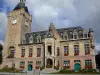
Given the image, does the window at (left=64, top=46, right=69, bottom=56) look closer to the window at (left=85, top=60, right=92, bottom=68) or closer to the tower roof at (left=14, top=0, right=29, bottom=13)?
the window at (left=85, top=60, right=92, bottom=68)

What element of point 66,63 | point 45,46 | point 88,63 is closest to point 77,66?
point 88,63

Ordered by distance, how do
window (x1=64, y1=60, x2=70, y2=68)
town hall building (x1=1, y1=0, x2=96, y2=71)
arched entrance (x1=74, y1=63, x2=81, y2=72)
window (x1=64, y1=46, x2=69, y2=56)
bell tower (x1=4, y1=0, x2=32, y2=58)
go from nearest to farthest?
arched entrance (x1=74, y1=63, x2=81, y2=72)
town hall building (x1=1, y1=0, x2=96, y2=71)
window (x1=64, y1=60, x2=70, y2=68)
window (x1=64, y1=46, x2=69, y2=56)
bell tower (x1=4, y1=0, x2=32, y2=58)

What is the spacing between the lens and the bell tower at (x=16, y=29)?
5003 cm

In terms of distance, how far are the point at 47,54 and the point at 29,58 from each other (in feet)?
23.9

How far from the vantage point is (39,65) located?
45562 millimetres

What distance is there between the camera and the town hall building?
41.4m

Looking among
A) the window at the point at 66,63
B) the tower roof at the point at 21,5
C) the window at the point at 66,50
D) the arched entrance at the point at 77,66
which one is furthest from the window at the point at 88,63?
the tower roof at the point at 21,5

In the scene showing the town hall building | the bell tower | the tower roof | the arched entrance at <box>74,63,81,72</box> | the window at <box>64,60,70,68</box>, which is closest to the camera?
the arched entrance at <box>74,63,81,72</box>

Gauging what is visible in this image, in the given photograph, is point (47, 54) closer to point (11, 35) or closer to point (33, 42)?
point (33, 42)

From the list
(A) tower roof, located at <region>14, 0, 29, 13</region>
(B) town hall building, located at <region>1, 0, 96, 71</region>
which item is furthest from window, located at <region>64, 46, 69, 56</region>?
(A) tower roof, located at <region>14, 0, 29, 13</region>

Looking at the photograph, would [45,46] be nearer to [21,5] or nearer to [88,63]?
[88,63]

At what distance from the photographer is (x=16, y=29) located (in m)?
51.2

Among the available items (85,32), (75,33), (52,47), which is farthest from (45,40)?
(85,32)

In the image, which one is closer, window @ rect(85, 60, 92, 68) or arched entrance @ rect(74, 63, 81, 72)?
window @ rect(85, 60, 92, 68)
